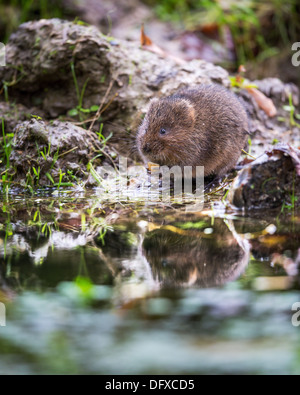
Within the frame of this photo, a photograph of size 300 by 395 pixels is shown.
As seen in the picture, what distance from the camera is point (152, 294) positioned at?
2.27 meters

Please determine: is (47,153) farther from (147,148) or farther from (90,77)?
(90,77)

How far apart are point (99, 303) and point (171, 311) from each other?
33 centimetres

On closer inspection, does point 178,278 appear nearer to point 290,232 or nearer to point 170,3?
point 290,232

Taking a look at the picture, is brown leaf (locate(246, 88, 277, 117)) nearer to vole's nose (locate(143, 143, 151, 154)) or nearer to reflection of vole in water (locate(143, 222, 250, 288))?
vole's nose (locate(143, 143, 151, 154))

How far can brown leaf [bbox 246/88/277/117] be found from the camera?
6305 millimetres

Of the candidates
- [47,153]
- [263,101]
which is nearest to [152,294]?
[47,153]

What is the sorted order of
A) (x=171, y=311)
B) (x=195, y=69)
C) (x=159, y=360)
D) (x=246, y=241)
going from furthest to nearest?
1. (x=195, y=69)
2. (x=246, y=241)
3. (x=171, y=311)
4. (x=159, y=360)

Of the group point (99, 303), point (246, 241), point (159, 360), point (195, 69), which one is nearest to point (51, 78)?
point (195, 69)

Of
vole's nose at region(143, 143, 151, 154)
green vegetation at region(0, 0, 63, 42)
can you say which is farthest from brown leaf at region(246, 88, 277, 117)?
green vegetation at region(0, 0, 63, 42)

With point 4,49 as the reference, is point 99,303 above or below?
below

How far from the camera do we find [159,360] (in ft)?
5.84

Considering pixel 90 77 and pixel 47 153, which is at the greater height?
pixel 90 77

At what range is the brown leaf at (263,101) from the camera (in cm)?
630

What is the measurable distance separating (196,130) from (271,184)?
1.08 meters
